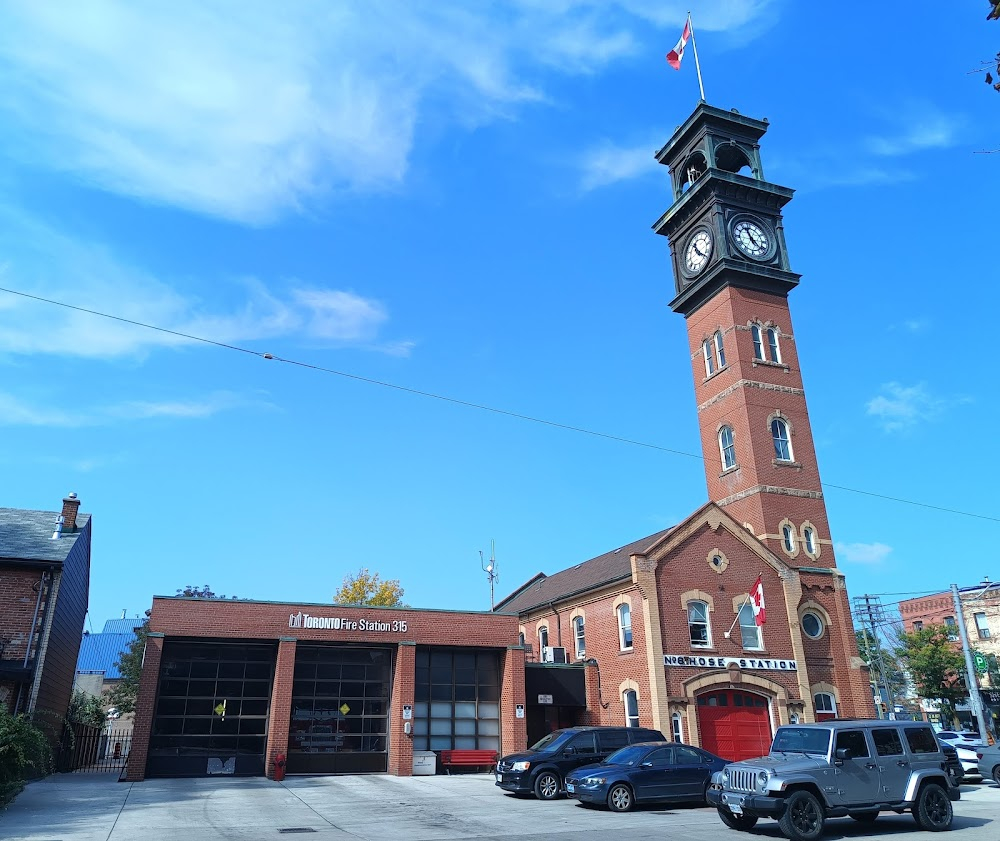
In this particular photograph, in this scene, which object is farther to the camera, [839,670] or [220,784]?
[839,670]

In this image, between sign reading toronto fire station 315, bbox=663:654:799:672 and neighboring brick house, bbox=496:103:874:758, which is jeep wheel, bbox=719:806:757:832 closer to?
neighboring brick house, bbox=496:103:874:758

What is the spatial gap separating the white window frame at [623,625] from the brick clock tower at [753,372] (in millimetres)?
7495

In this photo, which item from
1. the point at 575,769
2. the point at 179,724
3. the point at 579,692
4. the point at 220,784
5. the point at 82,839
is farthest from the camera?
the point at 579,692

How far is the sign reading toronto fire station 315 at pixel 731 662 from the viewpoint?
29.9 meters

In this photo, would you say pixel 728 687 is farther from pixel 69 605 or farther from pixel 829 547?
pixel 69 605

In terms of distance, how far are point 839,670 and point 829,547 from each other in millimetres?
5778

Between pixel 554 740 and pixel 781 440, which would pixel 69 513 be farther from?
pixel 781 440

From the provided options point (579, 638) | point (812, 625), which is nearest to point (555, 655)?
point (579, 638)

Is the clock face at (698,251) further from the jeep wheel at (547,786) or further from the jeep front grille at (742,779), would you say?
the jeep front grille at (742,779)

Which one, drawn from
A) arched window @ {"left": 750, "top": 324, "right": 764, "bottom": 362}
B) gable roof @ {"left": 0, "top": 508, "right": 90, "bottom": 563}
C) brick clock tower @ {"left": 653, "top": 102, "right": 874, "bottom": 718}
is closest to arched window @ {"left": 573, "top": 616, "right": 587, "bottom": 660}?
brick clock tower @ {"left": 653, "top": 102, "right": 874, "bottom": 718}

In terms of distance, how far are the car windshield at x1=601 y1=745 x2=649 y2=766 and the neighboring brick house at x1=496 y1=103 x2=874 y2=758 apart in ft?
30.7

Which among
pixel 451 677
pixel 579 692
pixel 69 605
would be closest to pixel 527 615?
pixel 579 692

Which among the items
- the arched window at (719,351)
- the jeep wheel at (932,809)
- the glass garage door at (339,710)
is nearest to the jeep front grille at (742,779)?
the jeep wheel at (932,809)

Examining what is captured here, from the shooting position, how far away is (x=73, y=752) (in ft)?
101
